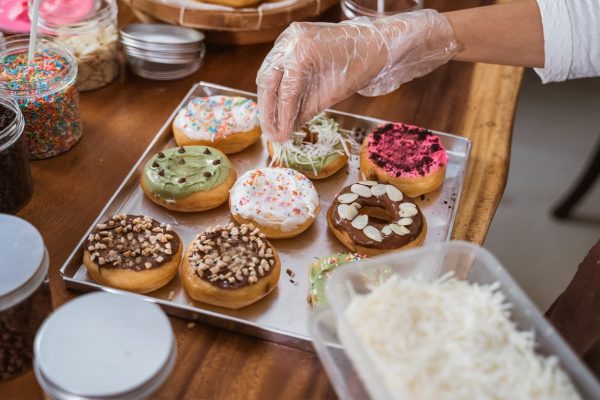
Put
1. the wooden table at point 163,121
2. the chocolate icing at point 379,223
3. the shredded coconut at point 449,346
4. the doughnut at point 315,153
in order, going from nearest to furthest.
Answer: the shredded coconut at point 449,346, the wooden table at point 163,121, the chocolate icing at point 379,223, the doughnut at point 315,153

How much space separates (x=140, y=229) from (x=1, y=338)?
395mm

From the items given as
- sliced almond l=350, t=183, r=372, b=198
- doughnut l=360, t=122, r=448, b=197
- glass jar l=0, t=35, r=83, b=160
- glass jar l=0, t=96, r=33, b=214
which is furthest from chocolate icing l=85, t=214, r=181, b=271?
doughnut l=360, t=122, r=448, b=197

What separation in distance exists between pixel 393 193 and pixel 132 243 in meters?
0.60

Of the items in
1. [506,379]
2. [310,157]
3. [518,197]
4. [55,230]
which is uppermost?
[506,379]

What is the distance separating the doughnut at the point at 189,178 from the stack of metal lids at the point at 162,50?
0.35 meters

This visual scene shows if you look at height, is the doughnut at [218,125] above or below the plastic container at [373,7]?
below

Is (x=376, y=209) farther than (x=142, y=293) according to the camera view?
Yes

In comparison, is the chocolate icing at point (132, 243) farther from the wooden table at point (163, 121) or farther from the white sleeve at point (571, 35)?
the white sleeve at point (571, 35)

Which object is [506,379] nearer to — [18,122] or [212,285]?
[212,285]

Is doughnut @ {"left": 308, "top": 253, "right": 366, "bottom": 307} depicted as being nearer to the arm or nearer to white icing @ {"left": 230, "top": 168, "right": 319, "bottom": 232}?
white icing @ {"left": 230, "top": 168, "right": 319, "bottom": 232}

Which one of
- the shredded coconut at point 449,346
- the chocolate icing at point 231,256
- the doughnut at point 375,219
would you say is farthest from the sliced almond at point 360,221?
the shredded coconut at point 449,346

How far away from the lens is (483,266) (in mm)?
960

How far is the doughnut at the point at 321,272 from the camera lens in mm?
1305

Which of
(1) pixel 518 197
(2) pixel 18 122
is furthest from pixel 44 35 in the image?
(1) pixel 518 197
